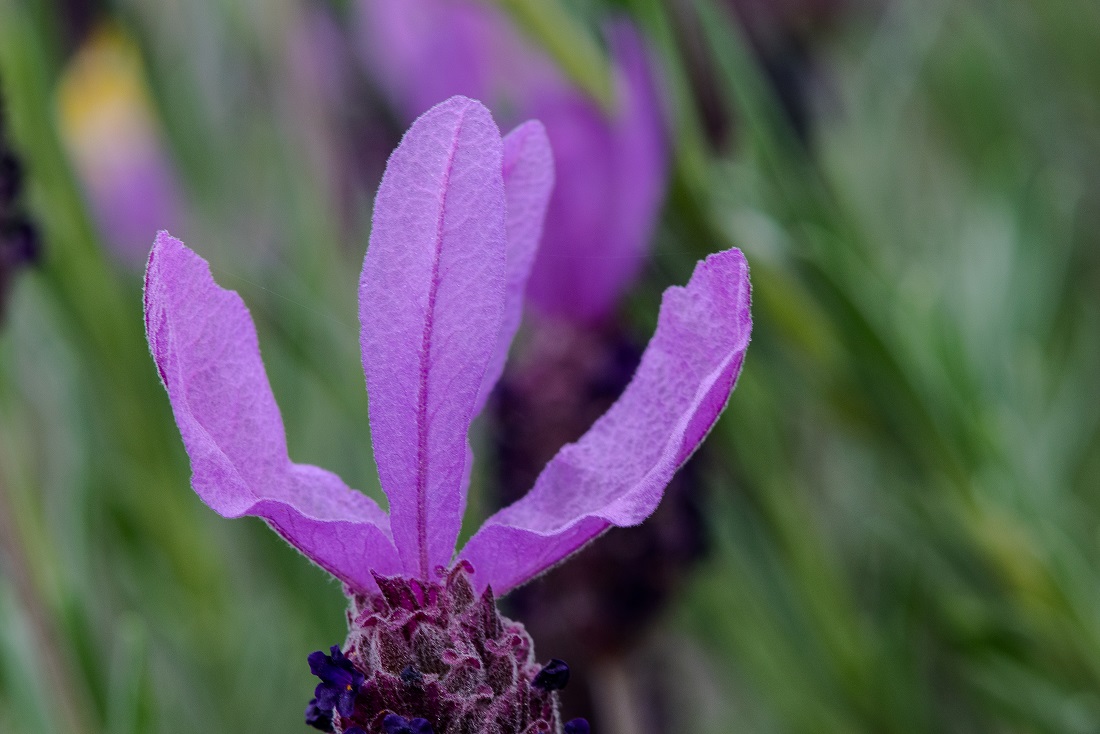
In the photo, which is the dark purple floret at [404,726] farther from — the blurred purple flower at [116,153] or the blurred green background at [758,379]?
the blurred purple flower at [116,153]

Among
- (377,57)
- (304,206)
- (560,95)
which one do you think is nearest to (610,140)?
(560,95)

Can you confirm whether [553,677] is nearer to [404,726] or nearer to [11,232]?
[404,726]

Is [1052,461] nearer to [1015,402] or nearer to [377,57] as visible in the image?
[1015,402]

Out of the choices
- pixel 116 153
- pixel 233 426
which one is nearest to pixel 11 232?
pixel 233 426

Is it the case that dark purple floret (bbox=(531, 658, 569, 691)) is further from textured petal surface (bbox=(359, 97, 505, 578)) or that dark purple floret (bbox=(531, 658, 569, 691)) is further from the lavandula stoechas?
the lavandula stoechas

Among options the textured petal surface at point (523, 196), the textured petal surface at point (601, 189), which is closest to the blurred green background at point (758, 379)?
the textured petal surface at point (601, 189)

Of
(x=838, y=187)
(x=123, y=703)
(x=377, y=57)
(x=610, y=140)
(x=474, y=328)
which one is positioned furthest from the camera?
(x=377, y=57)
